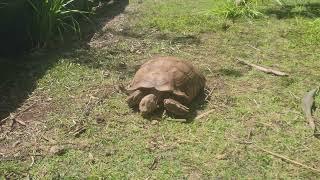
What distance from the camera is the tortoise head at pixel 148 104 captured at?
4152 millimetres

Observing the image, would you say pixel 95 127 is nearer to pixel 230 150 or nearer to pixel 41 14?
pixel 230 150

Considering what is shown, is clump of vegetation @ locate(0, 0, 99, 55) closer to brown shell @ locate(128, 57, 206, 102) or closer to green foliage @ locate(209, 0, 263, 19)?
brown shell @ locate(128, 57, 206, 102)

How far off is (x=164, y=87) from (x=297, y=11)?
381 centimetres

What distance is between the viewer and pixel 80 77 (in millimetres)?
5066

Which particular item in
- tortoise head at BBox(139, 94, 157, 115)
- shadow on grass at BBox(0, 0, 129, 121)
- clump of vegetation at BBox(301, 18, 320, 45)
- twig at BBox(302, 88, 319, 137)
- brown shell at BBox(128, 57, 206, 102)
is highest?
brown shell at BBox(128, 57, 206, 102)

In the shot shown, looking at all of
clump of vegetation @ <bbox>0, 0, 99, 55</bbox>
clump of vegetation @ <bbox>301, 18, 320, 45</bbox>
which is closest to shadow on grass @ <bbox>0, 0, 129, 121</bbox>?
clump of vegetation @ <bbox>0, 0, 99, 55</bbox>

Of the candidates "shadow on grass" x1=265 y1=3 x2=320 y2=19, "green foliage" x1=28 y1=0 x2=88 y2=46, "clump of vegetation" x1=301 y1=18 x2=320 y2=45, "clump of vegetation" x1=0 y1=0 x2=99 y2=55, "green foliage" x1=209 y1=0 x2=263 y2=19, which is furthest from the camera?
"shadow on grass" x1=265 y1=3 x2=320 y2=19

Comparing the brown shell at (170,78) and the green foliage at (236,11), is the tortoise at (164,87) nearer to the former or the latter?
the brown shell at (170,78)

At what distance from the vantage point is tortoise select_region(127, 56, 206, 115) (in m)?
4.18

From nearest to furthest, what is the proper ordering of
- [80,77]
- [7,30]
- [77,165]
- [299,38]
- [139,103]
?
[77,165] → [139,103] → [80,77] → [7,30] → [299,38]

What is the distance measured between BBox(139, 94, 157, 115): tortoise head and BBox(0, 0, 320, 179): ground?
0.10 meters

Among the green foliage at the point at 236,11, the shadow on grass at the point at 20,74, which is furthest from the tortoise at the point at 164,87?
the green foliage at the point at 236,11

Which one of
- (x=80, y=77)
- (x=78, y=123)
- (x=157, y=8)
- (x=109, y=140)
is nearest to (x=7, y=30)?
(x=80, y=77)

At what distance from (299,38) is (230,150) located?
112 inches
